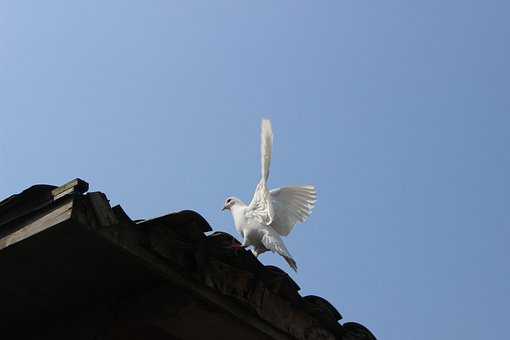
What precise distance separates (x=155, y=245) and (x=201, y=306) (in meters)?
0.41

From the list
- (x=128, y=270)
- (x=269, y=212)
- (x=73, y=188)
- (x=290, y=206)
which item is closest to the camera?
(x=73, y=188)

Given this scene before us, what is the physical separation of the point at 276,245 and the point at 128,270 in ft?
11.4

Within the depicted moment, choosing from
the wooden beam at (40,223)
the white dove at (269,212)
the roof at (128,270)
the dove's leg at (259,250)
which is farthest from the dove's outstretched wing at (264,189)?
the wooden beam at (40,223)

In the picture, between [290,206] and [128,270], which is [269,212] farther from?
[128,270]

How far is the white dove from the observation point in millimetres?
6934

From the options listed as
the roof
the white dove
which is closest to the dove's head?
the white dove

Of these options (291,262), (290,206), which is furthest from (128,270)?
(290,206)

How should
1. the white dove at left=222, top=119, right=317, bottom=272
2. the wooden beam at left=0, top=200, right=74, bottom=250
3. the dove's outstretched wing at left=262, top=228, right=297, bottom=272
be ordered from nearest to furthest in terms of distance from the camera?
the wooden beam at left=0, top=200, right=74, bottom=250 → the dove's outstretched wing at left=262, top=228, right=297, bottom=272 → the white dove at left=222, top=119, right=317, bottom=272

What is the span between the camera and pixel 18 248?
319 cm

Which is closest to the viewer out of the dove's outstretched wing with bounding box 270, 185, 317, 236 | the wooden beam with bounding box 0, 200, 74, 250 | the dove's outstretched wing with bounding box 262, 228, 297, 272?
the wooden beam with bounding box 0, 200, 74, 250

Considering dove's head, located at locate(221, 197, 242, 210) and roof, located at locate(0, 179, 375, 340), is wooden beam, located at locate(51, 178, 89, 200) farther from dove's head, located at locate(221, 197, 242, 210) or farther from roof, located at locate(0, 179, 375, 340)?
dove's head, located at locate(221, 197, 242, 210)

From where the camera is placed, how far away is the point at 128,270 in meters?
3.38

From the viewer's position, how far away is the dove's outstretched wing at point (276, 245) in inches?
263

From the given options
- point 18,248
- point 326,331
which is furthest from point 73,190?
point 326,331
